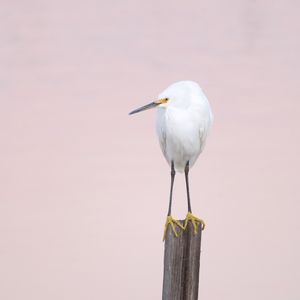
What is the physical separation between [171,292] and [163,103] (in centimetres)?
166

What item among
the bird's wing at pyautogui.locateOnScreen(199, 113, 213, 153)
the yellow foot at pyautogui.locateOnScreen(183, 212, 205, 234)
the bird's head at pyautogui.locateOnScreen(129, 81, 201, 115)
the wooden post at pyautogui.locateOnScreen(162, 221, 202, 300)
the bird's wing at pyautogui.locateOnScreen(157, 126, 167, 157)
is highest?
the bird's head at pyautogui.locateOnScreen(129, 81, 201, 115)

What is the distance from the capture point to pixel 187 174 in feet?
14.7

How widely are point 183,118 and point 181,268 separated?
145 centimetres

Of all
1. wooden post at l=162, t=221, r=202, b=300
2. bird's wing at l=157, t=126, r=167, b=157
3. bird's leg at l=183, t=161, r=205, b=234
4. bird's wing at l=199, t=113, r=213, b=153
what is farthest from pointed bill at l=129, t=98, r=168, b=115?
wooden post at l=162, t=221, r=202, b=300

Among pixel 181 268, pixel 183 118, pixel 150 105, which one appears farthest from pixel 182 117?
pixel 181 268

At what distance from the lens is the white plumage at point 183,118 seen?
13.0 feet

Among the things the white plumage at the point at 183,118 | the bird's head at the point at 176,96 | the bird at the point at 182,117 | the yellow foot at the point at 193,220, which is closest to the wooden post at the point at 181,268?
the yellow foot at the point at 193,220

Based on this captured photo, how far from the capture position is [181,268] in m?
2.93

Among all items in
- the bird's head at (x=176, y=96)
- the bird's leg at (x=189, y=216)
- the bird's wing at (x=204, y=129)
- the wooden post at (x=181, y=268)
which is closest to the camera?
the wooden post at (x=181, y=268)

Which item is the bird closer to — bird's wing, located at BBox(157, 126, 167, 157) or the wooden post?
bird's wing, located at BBox(157, 126, 167, 157)

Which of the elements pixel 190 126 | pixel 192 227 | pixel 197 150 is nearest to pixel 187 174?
pixel 197 150

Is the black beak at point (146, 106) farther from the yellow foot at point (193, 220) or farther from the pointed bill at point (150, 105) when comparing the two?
the yellow foot at point (193, 220)

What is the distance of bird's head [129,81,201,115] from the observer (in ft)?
13.0

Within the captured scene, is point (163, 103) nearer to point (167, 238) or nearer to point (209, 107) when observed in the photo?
point (209, 107)
